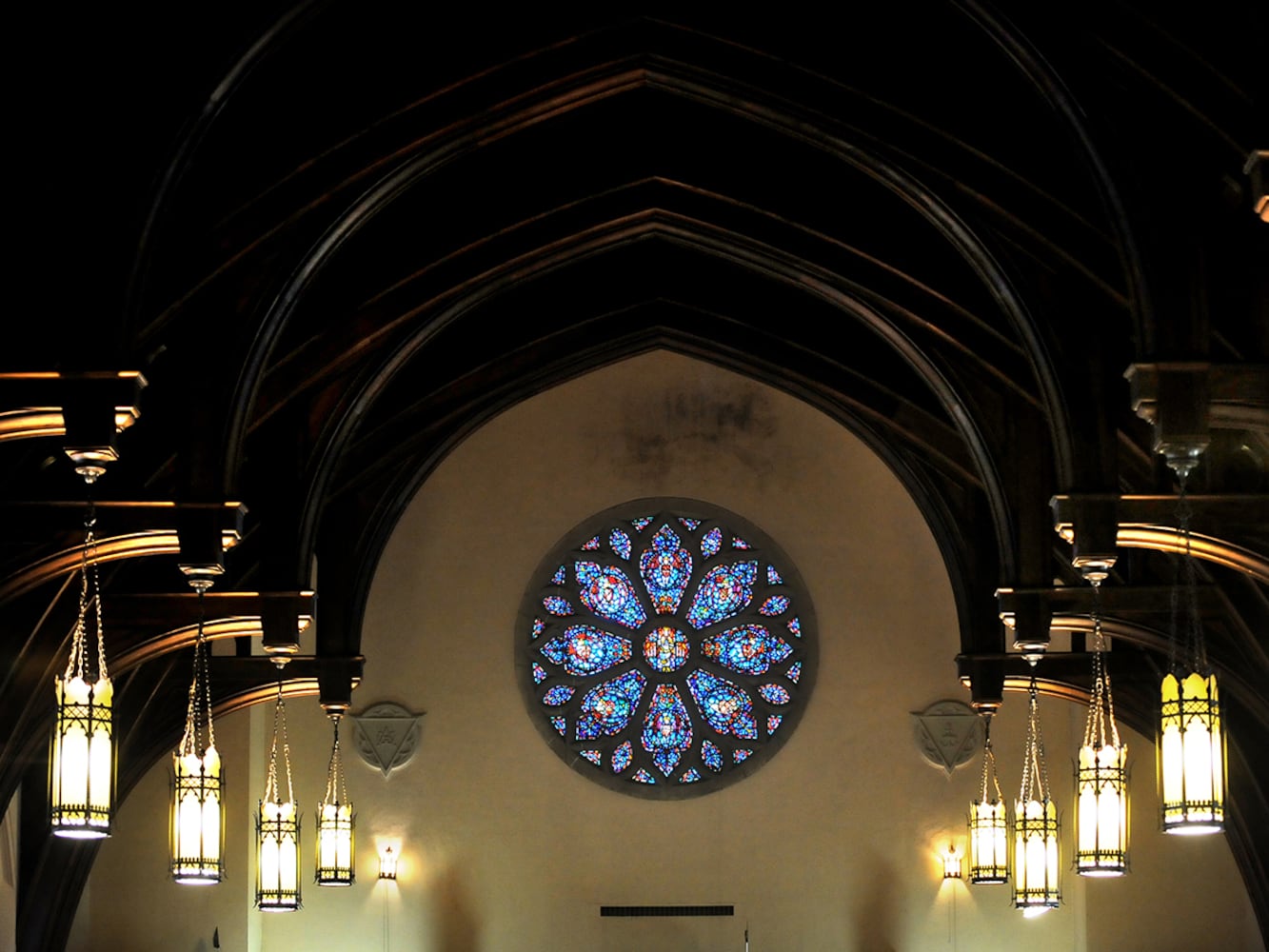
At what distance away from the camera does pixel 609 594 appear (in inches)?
1062

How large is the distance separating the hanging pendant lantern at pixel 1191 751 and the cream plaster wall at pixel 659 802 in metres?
13.8

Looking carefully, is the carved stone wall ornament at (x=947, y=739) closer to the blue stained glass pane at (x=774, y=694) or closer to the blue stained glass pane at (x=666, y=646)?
the blue stained glass pane at (x=774, y=694)

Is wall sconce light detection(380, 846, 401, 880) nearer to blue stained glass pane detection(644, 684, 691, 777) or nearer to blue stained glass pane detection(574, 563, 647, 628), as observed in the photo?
blue stained glass pane detection(644, 684, 691, 777)

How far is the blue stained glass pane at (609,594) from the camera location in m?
26.9

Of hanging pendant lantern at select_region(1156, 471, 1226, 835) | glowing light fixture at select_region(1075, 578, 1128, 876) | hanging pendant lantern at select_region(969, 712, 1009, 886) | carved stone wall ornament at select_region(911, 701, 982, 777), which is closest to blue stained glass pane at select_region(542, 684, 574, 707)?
carved stone wall ornament at select_region(911, 701, 982, 777)

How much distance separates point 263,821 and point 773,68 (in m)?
9.98

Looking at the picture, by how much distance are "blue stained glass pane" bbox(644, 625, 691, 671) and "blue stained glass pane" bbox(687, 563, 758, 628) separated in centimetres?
23

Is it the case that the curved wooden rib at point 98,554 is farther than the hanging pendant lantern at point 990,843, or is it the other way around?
the hanging pendant lantern at point 990,843

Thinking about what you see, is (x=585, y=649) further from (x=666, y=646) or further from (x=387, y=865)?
(x=387, y=865)

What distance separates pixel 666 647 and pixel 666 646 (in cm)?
1

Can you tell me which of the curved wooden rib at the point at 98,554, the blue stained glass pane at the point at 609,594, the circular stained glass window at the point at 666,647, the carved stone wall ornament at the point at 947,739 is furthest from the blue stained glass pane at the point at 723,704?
the curved wooden rib at the point at 98,554

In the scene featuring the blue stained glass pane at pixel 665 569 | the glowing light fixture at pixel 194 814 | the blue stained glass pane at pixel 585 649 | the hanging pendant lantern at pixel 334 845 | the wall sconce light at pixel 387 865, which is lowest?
the wall sconce light at pixel 387 865

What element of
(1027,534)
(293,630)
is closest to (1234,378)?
(1027,534)

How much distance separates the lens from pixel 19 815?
74.0ft
